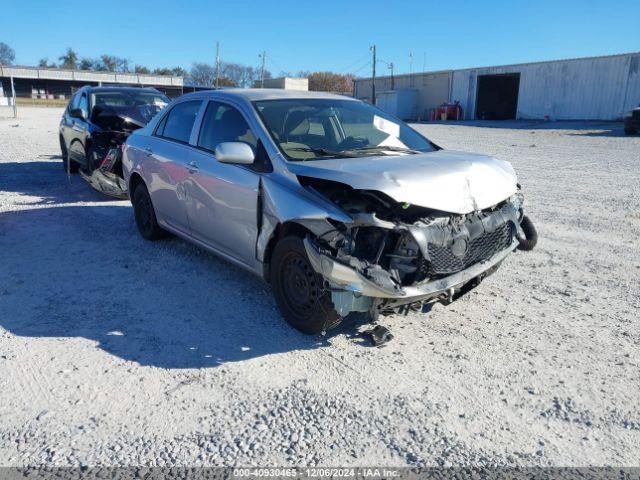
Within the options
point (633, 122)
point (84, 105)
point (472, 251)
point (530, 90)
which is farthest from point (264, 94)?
point (530, 90)

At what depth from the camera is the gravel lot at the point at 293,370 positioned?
2812 millimetres

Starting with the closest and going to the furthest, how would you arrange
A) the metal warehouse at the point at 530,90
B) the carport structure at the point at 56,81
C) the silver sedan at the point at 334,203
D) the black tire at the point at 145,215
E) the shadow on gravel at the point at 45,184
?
the silver sedan at the point at 334,203 < the black tire at the point at 145,215 < the shadow on gravel at the point at 45,184 < the metal warehouse at the point at 530,90 < the carport structure at the point at 56,81

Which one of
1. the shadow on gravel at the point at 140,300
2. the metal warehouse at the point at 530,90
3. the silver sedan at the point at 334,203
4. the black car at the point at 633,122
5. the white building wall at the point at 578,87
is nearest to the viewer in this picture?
the silver sedan at the point at 334,203

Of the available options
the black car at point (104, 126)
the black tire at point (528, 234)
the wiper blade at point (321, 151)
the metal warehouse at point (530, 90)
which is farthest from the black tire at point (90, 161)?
the metal warehouse at point (530, 90)

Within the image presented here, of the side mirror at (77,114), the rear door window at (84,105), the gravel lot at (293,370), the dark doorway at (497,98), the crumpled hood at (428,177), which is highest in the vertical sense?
the dark doorway at (497,98)

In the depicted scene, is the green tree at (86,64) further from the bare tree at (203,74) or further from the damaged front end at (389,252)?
the damaged front end at (389,252)

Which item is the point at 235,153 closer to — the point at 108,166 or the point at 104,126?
the point at 108,166

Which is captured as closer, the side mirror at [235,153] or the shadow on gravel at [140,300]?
the shadow on gravel at [140,300]

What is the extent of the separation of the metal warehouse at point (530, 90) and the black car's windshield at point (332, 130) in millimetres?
34055

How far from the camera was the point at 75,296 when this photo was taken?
4.76 m

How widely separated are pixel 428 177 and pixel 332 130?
1462 mm

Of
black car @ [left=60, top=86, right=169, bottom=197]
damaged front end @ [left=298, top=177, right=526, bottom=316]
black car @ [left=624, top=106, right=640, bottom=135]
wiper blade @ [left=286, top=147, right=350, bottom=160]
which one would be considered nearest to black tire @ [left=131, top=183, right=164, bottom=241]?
black car @ [left=60, top=86, right=169, bottom=197]

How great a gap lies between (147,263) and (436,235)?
3.45 meters

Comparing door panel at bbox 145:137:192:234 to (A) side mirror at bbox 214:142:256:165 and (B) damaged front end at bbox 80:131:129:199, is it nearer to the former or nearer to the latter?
(A) side mirror at bbox 214:142:256:165
